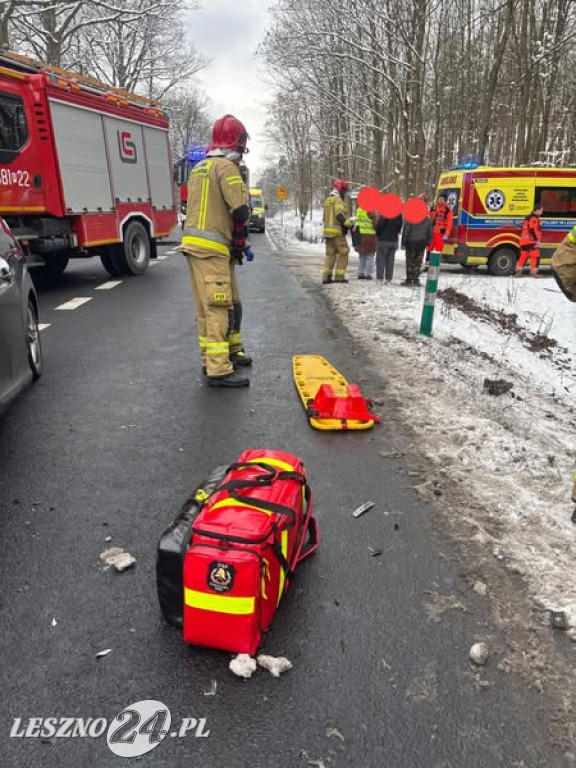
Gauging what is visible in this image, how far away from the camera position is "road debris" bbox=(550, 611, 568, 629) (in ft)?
7.33

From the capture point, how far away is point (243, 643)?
2.05m

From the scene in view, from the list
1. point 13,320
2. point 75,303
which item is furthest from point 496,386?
point 75,303

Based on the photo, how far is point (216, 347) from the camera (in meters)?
5.21

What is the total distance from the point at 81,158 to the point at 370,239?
5.89 metres

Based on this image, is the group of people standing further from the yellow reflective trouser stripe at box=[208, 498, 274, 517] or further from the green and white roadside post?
the yellow reflective trouser stripe at box=[208, 498, 274, 517]

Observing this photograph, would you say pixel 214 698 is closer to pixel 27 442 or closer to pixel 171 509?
pixel 171 509

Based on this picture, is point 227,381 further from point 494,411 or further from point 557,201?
point 557,201

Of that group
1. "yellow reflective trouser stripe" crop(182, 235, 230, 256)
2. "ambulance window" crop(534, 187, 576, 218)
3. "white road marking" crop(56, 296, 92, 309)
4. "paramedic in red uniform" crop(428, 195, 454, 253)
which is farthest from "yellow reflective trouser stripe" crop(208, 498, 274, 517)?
"ambulance window" crop(534, 187, 576, 218)

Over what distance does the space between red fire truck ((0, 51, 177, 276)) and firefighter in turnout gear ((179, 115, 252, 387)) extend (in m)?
5.17

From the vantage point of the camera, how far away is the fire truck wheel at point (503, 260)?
14734 millimetres

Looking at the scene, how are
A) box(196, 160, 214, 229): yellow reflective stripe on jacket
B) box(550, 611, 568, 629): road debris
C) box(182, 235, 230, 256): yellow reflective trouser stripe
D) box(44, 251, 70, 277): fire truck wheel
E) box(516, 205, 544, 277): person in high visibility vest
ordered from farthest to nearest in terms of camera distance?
box(516, 205, 544, 277): person in high visibility vest
box(44, 251, 70, 277): fire truck wheel
box(182, 235, 230, 256): yellow reflective trouser stripe
box(196, 160, 214, 229): yellow reflective stripe on jacket
box(550, 611, 568, 629): road debris

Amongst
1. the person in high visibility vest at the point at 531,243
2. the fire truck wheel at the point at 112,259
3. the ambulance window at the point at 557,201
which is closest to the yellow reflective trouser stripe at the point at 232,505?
the fire truck wheel at the point at 112,259

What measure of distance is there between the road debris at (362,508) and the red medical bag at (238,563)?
705 millimetres

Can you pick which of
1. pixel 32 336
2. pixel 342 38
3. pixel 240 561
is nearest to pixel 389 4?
pixel 342 38
